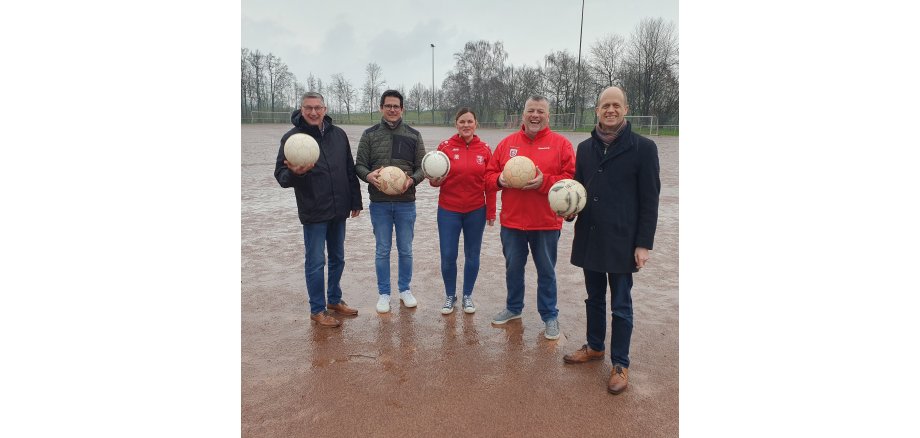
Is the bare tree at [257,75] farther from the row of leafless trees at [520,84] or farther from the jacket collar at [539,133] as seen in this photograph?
the jacket collar at [539,133]

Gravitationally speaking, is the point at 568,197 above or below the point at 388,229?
above

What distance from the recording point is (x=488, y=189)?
5.08 meters

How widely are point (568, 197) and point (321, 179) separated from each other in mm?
2521

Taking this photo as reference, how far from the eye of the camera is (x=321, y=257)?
512 cm

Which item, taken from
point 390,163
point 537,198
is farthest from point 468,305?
point 390,163

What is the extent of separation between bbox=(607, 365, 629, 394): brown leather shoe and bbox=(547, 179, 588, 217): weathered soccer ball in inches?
54.2

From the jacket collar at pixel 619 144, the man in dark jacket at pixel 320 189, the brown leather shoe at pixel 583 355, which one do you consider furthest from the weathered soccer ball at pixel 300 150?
the brown leather shoe at pixel 583 355

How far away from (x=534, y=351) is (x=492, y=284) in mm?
2020

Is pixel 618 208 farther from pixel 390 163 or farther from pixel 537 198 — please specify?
pixel 390 163

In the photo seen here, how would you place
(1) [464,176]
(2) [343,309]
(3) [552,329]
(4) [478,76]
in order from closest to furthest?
(3) [552,329], (1) [464,176], (2) [343,309], (4) [478,76]

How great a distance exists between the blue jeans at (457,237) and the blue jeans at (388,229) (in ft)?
1.21

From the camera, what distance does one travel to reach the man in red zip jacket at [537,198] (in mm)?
4516

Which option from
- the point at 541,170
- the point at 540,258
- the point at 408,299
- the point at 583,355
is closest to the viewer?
the point at 583,355

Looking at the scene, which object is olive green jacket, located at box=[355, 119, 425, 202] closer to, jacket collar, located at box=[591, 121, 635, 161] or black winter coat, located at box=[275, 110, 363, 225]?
black winter coat, located at box=[275, 110, 363, 225]
